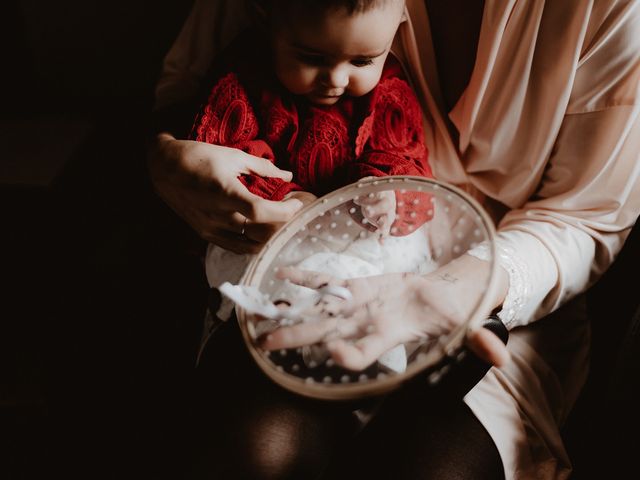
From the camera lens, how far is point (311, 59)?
670 mm

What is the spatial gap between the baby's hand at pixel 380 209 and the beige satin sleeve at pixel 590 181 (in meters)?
0.17

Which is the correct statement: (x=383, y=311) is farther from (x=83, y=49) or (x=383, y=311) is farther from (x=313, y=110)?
(x=83, y=49)

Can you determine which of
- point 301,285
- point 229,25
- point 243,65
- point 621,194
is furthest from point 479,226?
point 229,25

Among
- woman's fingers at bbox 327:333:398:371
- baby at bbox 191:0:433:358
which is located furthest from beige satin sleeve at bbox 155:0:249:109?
woman's fingers at bbox 327:333:398:371

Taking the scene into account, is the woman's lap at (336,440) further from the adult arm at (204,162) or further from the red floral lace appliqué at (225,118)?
the red floral lace appliqué at (225,118)

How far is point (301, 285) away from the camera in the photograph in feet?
1.88

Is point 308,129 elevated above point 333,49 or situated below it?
below

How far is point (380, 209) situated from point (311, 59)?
207 millimetres

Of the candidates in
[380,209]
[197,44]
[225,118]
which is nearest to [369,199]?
[380,209]

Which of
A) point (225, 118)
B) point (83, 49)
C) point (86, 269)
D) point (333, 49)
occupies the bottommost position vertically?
point (86, 269)

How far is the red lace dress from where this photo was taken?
28.8 inches

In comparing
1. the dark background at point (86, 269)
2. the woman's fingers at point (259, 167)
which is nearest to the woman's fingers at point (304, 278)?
the woman's fingers at point (259, 167)

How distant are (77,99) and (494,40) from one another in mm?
929

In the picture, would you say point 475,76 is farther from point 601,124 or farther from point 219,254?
point 219,254
